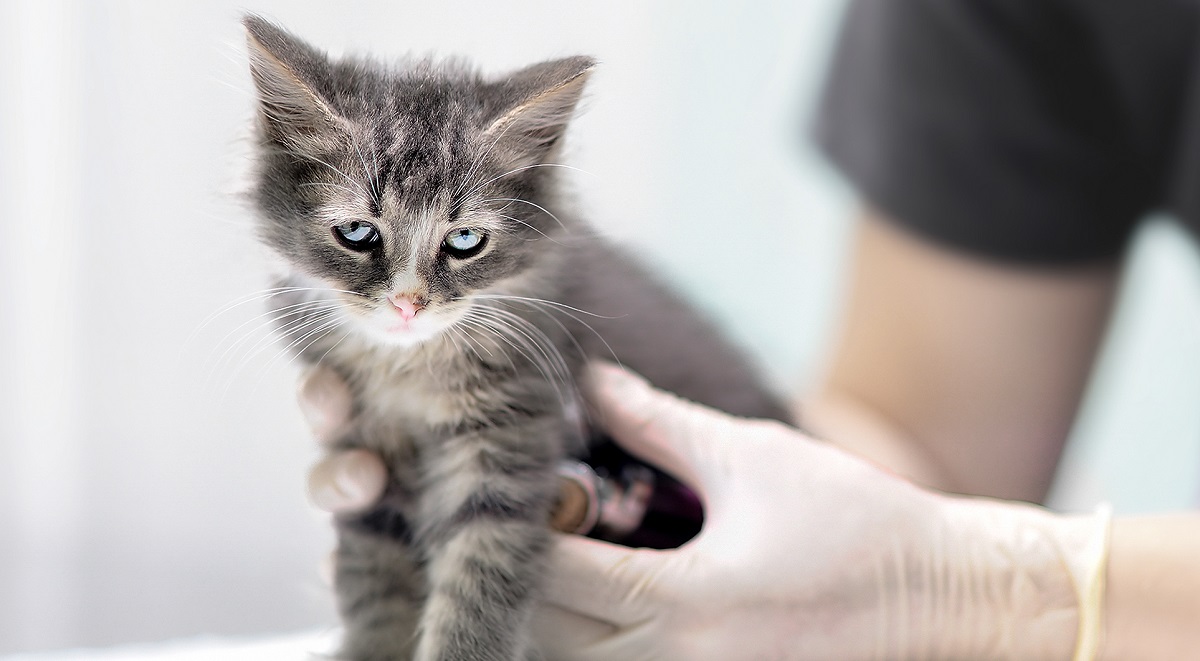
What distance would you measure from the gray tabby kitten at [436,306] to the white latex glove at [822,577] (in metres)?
0.14

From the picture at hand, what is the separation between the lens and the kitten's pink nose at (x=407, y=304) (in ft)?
3.51

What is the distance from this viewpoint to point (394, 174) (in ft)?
3.52

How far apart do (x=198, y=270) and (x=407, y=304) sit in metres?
1.49

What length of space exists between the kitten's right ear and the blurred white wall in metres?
0.87

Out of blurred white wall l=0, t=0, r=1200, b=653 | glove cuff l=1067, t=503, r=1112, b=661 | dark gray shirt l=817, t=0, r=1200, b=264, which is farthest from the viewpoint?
blurred white wall l=0, t=0, r=1200, b=653

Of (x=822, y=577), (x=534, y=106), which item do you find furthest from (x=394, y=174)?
(x=822, y=577)

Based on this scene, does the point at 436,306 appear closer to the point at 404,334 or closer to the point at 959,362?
the point at 404,334

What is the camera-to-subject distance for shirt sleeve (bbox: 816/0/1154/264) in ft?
A: 6.64

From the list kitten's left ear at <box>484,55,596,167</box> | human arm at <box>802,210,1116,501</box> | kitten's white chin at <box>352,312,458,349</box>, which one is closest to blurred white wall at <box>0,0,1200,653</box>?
human arm at <box>802,210,1116,501</box>

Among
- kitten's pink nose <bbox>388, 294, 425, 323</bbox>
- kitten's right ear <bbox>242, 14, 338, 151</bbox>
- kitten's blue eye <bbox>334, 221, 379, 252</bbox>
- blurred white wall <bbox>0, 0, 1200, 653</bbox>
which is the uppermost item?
kitten's right ear <bbox>242, 14, 338, 151</bbox>

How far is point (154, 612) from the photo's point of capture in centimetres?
259

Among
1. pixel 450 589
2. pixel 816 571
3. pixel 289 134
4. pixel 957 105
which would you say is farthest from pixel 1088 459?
pixel 289 134

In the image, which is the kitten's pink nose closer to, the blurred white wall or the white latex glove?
the white latex glove

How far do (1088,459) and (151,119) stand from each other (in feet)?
9.83
